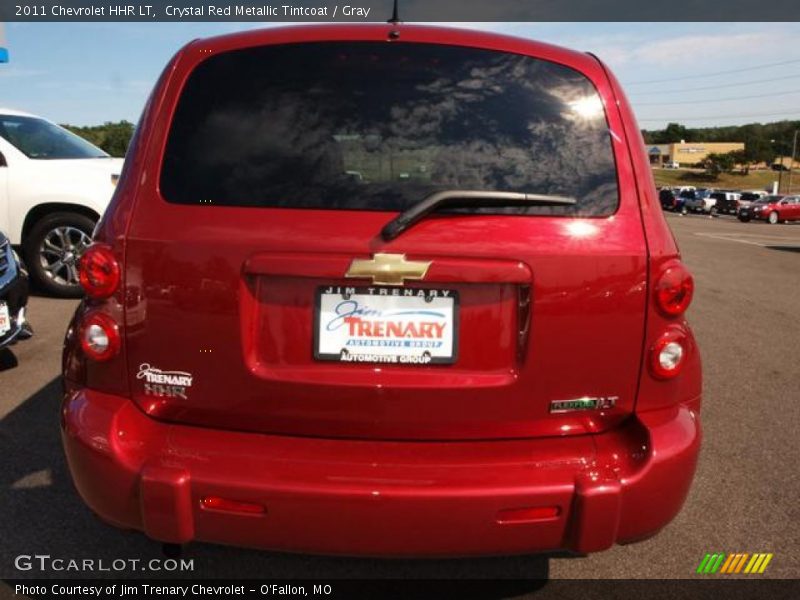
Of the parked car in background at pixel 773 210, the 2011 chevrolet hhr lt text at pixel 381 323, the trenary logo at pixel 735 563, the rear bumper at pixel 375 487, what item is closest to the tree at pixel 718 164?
the parked car in background at pixel 773 210

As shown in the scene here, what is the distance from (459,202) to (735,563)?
1.88m

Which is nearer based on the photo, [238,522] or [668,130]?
[238,522]

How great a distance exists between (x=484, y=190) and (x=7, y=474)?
269cm

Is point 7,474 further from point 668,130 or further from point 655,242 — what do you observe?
point 668,130

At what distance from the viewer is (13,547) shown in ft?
8.77

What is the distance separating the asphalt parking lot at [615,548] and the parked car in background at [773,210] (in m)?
37.9

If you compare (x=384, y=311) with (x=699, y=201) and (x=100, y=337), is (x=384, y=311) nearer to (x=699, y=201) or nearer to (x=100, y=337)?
(x=100, y=337)

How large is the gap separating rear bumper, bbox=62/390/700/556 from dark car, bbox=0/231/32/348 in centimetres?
302

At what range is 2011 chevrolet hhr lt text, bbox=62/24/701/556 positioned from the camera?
1.91 metres

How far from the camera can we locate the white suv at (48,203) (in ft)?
23.6

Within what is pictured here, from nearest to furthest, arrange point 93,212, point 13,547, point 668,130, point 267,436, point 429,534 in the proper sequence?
point 429,534, point 267,436, point 13,547, point 93,212, point 668,130

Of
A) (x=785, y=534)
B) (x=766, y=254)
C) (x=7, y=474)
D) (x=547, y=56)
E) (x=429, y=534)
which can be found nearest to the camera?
(x=429, y=534)

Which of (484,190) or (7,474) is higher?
(484,190)

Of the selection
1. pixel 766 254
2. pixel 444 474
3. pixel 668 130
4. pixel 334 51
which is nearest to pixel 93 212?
pixel 334 51
